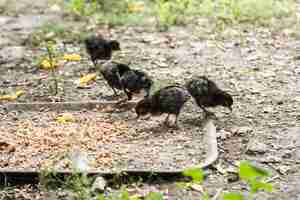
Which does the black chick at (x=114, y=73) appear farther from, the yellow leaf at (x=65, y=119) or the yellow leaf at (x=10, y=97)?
the yellow leaf at (x=10, y=97)

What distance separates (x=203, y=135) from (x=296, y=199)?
149cm

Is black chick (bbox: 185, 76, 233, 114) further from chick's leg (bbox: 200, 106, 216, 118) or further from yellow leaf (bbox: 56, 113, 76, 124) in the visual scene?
yellow leaf (bbox: 56, 113, 76, 124)

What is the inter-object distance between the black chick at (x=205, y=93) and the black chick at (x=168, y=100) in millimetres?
213

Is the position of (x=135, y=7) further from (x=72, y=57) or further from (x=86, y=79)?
(x=86, y=79)

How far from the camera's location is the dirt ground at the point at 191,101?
654cm

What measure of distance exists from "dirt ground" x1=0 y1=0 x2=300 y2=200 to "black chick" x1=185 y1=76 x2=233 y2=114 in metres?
0.26

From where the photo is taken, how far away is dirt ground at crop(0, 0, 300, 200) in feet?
21.4

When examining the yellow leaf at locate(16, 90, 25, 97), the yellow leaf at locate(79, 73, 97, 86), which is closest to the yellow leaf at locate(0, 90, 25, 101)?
the yellow leaf at locate(16, 90, 25, 97)

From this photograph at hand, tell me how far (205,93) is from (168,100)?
0.51 metres

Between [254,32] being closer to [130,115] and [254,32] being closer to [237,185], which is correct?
[130,115]

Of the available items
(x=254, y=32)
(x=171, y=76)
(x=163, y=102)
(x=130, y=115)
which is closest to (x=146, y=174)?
(x=163, y=102)

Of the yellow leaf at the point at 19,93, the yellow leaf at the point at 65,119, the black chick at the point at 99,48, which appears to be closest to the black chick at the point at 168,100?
the yellow leaf at the point at 65,119

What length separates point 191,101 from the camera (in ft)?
27.4

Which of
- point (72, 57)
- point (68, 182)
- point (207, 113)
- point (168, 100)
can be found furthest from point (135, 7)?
point (68, 182)
